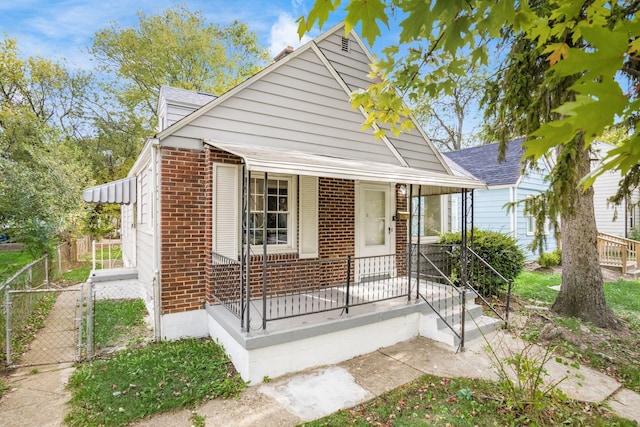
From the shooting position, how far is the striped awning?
846cm

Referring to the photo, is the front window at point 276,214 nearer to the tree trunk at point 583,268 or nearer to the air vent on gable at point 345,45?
the air vent on gable at point 345,45

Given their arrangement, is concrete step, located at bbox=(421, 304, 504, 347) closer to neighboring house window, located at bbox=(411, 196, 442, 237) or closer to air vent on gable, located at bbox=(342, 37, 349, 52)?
neighboring house window, located at bbox=(411, 196, 442, 237)

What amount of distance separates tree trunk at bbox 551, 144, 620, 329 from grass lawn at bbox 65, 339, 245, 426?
7074 millimetres

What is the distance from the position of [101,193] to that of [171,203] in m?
4.81

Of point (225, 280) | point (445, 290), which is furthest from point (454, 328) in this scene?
point (225, 280)

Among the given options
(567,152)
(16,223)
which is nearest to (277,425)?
(567,152)

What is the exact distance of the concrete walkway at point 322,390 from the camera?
139 inches

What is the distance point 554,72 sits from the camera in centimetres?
258

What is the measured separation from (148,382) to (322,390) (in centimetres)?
227

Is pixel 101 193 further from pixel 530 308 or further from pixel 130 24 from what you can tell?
pixel 130 24

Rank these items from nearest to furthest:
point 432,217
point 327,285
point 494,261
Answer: point 327,285
point 494,261
point 432,217

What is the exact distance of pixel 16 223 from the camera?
10992 mm

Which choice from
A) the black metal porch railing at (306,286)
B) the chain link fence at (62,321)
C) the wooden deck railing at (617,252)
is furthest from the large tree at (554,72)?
the wooden deck railing at (617,252)

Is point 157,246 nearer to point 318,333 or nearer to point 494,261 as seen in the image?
point 318,333
